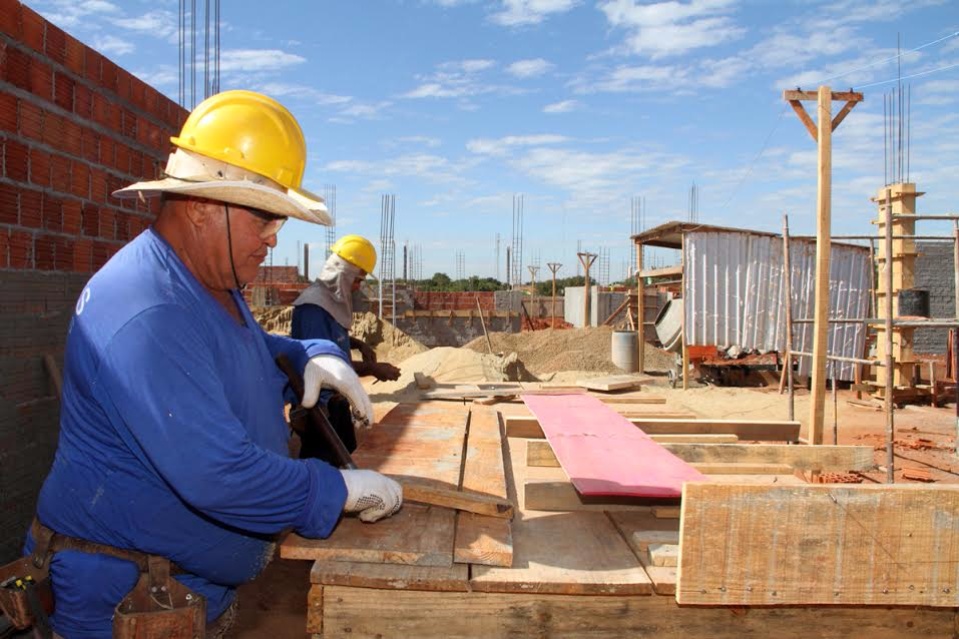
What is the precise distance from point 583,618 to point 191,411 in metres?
1.06

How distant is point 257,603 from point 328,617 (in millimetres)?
2102

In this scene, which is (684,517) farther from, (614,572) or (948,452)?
(948,452)

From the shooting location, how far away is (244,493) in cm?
152

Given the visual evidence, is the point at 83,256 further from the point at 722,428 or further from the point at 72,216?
the point at 722,428

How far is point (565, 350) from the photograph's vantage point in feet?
63.9

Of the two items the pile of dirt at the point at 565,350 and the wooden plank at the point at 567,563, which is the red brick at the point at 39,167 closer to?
the wooden plank at the point at 567,563

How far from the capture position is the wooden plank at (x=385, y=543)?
1660 mm

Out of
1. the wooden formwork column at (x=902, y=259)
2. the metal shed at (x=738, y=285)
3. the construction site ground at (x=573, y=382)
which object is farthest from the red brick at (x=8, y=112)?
the metal shed at (x=738, y=285)

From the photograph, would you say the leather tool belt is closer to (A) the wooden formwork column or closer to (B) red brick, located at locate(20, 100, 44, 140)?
(B) red brick, located at locate(20, 100, 44, 140)

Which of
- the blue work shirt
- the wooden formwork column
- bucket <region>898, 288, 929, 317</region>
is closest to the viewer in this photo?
the blue work shirt

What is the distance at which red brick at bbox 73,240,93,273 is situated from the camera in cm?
305

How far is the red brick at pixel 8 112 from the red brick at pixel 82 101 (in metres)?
0.42

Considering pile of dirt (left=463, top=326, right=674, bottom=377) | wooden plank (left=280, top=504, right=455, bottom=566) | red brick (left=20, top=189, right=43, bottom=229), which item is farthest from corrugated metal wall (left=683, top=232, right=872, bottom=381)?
wooden plank (left=280, top=504, right=455, bottom=566)

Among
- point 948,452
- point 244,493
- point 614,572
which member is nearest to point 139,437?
point 244,493
